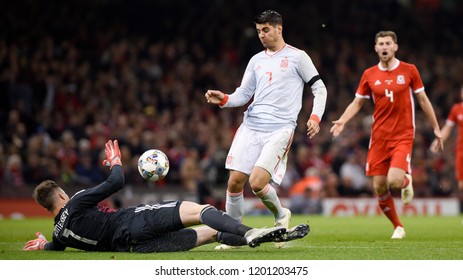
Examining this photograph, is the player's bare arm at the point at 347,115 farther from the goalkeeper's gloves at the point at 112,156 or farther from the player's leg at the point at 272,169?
the goalkeeper's gloves at the point at 112,156

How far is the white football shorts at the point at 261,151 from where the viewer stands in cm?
974

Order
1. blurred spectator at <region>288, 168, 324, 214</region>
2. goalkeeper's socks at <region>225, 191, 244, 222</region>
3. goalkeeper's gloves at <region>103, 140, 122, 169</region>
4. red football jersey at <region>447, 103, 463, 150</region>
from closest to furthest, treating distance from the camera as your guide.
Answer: goalkeeper's gloves at <region>103, 140, 122, 169</region>
goalkeeper's socks at <region>225, 191, 244, 222</region>
red football jersey at <region>447, 103, 463, 150</region>
blurred spectator at <region>288, 168, 324, 214</region>

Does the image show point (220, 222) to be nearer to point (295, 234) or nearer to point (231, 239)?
Answer: point (231, 239)

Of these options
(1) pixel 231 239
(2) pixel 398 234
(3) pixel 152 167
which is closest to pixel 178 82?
(2) pixel 398 234

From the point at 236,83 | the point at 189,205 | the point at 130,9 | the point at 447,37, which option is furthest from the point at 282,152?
the point at 447,37

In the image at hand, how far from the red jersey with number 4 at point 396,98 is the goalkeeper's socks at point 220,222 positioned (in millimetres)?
3666

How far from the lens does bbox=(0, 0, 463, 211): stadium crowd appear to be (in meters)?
20.6

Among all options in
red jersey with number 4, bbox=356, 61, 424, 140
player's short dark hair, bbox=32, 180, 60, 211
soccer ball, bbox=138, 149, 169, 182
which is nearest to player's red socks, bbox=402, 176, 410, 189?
red jersey with number 4, bbox=356, 61, 424, 140

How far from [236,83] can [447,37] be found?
812 cm

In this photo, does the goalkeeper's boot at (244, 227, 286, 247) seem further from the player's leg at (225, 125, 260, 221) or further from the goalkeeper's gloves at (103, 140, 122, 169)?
the goalkeeper's gloves at (103, 140, 122, 169)

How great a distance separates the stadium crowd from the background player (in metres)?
10.3

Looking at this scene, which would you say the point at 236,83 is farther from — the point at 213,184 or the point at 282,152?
the point at 282,152

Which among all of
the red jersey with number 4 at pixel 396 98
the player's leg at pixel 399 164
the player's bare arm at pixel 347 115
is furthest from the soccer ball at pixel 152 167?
the red jersey with number 4 at pixel 396 98
